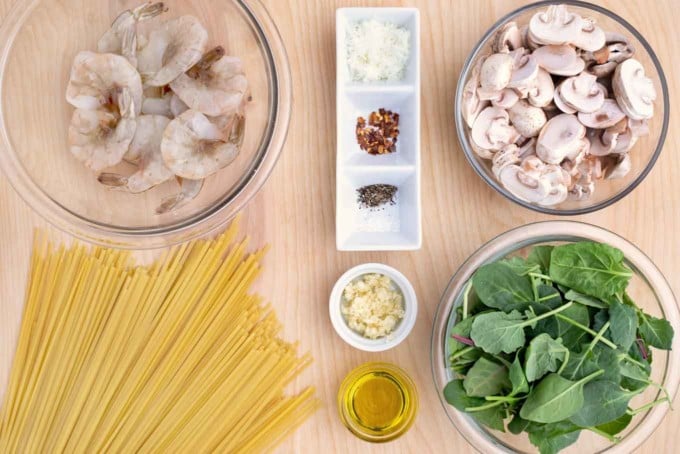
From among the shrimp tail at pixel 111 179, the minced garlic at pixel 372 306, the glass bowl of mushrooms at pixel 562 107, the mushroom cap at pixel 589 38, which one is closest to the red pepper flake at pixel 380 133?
the glass bowl of mushrooms at pixel 562 107

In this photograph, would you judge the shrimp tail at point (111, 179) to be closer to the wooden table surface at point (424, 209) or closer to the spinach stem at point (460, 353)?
the wooden table surface at point (424, 209)

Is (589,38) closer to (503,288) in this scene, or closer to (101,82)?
(503,288)

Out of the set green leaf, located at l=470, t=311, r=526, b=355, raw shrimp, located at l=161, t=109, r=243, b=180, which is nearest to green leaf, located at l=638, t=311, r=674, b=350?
green leaf, located at l=470, t=311, r=526, b=355

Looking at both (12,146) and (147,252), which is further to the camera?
(147,252)

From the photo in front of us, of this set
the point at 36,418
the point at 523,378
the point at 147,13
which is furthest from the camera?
the point at 36,418

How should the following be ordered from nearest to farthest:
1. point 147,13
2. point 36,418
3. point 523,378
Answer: point 523,378, point 147,13, point 36,418

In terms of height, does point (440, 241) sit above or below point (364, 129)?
below

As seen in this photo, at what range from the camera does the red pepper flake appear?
1284 millimetres

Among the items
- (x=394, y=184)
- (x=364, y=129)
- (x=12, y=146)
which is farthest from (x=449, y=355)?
(x=12, y=146)

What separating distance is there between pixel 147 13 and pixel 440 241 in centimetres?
69

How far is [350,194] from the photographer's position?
1276 millimetres

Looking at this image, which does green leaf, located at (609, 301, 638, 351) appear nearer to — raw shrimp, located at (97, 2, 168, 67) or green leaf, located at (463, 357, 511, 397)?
green leaf, located at (463, 357, 511, 397)

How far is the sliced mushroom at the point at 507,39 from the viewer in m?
1.17

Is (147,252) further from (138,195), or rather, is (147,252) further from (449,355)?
(449,355)
